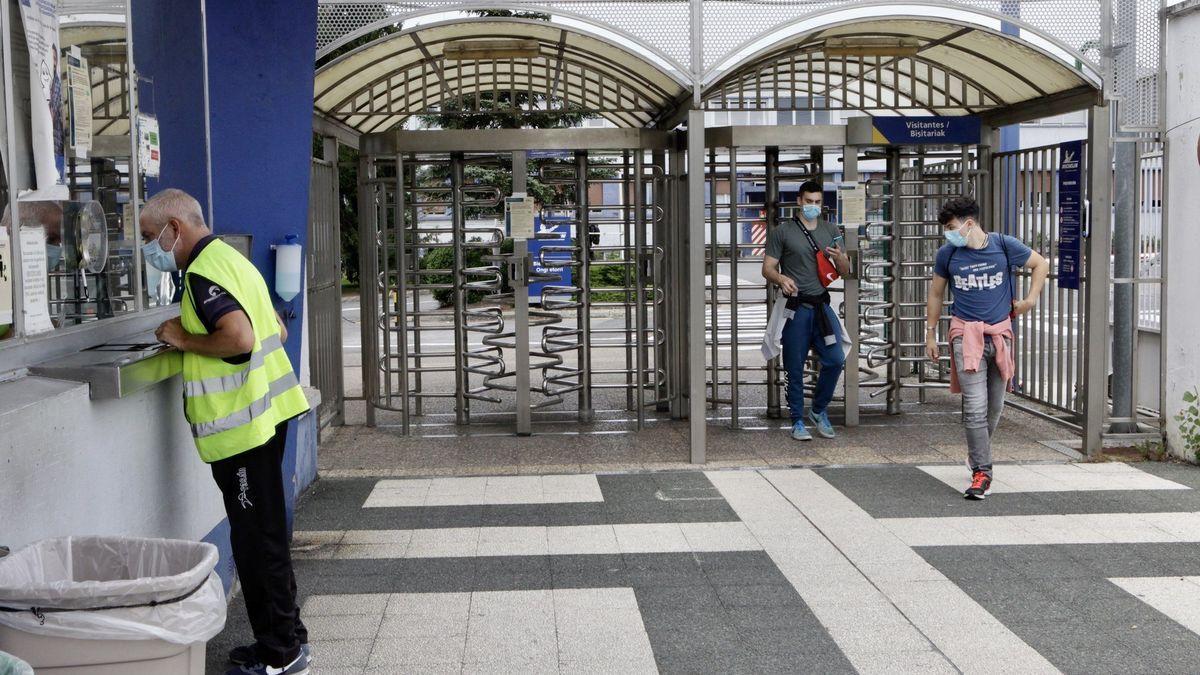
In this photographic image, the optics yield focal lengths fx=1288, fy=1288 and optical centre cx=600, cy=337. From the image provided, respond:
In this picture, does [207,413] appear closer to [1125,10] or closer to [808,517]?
[808,517]

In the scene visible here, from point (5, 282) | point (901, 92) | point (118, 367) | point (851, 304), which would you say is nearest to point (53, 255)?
point (5, 282)

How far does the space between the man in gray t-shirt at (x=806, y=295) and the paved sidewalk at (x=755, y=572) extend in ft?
3.92

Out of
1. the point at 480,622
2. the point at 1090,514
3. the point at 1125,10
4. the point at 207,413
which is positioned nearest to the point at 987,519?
the point at 1090,514

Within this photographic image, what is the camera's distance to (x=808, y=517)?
7.02m

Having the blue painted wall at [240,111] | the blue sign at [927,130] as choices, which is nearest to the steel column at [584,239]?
the blue sign at [927,130]

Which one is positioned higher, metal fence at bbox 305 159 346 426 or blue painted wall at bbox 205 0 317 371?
blue painted wall at bbox 205 0 317 371

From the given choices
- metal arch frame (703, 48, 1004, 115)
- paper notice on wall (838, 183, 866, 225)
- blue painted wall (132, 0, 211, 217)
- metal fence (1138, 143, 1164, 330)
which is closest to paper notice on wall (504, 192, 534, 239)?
metal arch frame (703, 48, 1004, 115)

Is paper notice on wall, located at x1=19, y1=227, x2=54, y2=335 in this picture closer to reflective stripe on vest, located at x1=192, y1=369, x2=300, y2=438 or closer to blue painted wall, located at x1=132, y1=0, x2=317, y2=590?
reflective stripe on vest, located at x1=192, y1=369, x2=300, y2=438

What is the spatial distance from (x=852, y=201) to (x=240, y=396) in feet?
20.3

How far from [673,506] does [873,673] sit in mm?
2809

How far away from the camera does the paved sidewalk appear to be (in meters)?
4.86

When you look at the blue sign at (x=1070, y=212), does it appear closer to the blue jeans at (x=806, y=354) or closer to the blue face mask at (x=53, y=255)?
the blue jeans at (x=806, y=354)

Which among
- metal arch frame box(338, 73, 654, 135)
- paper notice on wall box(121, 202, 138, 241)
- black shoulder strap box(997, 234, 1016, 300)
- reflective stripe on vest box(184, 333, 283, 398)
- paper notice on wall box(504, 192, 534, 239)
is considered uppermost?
metal arch frame box(338, 73, 654, 135)

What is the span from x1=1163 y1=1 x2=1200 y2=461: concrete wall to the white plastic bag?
Answer: 6.90 meters
